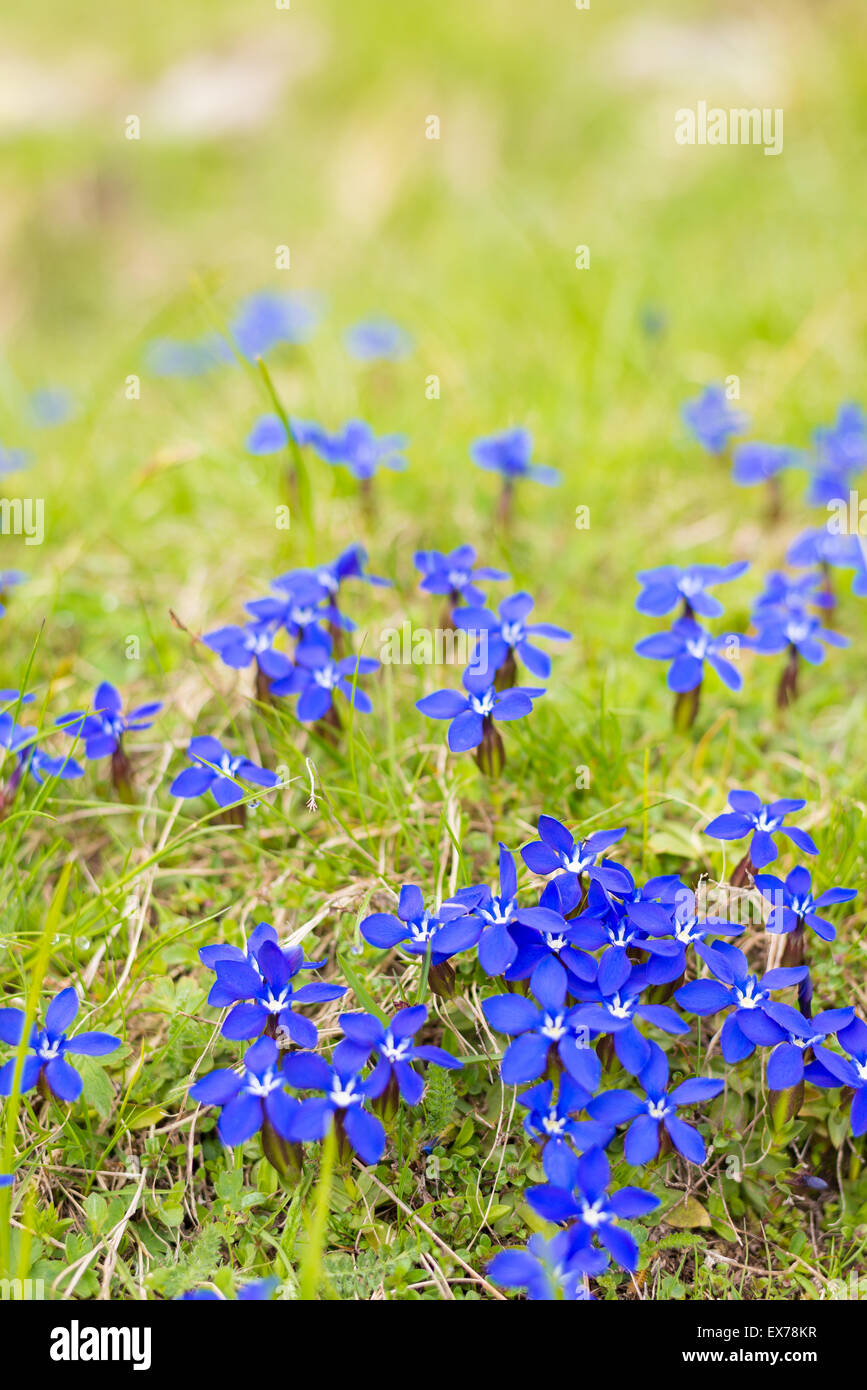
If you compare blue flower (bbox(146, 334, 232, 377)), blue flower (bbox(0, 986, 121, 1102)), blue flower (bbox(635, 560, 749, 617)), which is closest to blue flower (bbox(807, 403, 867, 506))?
blue flower (bbox(635, 560, 749, 617))

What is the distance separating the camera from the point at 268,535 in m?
3.95

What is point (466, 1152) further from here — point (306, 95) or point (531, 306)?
point (306, 95)

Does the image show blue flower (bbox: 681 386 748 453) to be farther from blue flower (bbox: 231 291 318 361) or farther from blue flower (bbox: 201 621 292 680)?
blue flower (bbox: 201 621 292 680)

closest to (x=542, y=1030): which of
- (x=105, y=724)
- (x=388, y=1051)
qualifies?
(x=388, y=1051)

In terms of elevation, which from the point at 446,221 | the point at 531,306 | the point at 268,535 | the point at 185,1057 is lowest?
the point at 185,1057

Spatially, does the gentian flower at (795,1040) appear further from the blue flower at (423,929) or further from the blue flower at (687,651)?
the blue flower at (687,651)

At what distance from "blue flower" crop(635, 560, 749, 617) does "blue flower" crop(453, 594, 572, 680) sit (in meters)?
0.26

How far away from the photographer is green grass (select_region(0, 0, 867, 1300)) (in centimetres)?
224

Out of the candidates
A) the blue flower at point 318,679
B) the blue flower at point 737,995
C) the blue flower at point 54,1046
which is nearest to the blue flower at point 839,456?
the blue flower at point 318,679

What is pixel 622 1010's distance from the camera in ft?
6.85

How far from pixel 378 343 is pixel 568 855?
3330 mm

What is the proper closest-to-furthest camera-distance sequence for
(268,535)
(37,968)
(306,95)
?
(37,968) < (268,535) < (306,95)

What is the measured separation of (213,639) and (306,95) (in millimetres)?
8192

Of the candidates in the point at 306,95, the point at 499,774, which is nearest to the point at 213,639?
the point at 499,774
